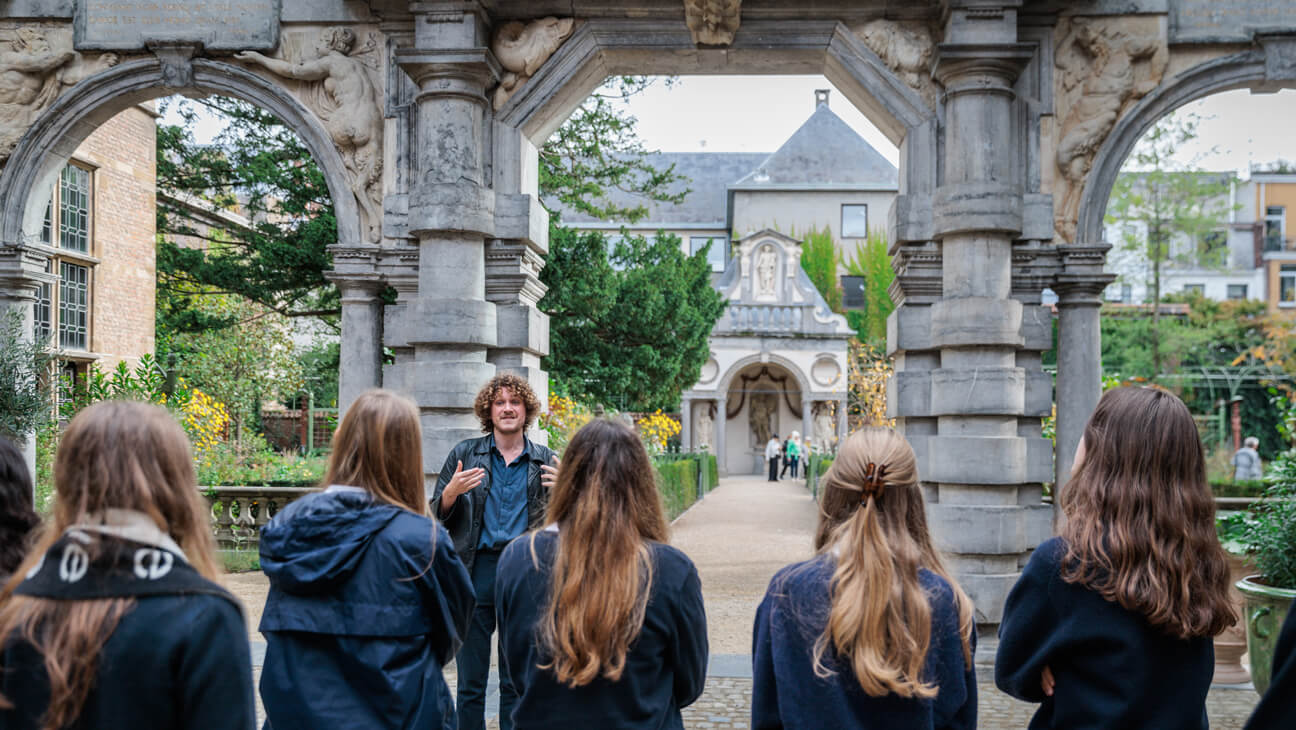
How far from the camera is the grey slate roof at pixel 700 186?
45656 mm

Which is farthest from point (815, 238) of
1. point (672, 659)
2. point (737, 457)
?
point (672, 659)

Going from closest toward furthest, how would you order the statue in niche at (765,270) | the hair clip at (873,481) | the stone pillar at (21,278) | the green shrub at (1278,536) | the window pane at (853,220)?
the hair clip at (873,481)
the green shrub at (1278,536)
the stone pillar at (21,278)
the statue in niche at (765,270)
the window pane at (853,220)

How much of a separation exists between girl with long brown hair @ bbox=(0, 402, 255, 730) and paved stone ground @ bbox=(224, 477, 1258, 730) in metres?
1.73

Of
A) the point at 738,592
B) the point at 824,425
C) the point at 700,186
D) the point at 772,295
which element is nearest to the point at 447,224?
the point at 738,592

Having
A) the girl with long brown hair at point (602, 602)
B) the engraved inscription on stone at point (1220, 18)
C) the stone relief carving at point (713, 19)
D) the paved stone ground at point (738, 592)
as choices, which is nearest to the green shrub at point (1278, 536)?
the paved stone ground at point (738, 592)

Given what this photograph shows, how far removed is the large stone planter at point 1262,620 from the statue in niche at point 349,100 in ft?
19.3

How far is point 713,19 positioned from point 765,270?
30.3 m

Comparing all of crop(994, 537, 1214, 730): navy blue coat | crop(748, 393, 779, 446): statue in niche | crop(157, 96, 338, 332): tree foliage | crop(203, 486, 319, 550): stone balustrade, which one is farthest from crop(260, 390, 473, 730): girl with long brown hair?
crop(748, 393, 779, 446): statue in niche

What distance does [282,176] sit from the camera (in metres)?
14.2

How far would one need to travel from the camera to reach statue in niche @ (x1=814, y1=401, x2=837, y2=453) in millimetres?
35375

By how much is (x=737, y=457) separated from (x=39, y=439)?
3075 centimetres

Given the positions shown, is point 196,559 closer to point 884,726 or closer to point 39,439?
point 884,726

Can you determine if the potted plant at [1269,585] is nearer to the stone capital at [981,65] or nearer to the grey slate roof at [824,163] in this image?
the stone capital at [981,65]

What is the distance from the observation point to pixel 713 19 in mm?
6859
